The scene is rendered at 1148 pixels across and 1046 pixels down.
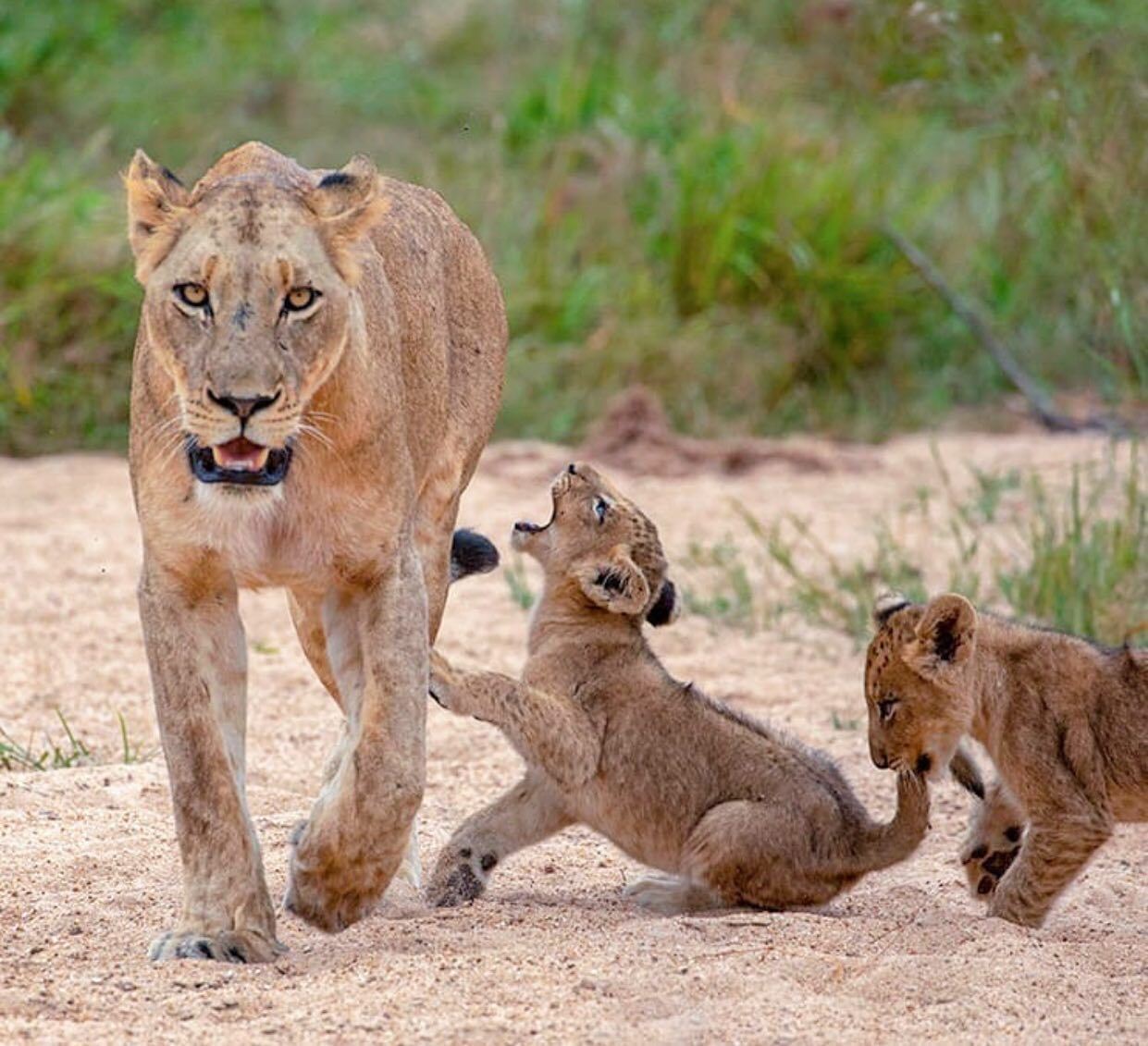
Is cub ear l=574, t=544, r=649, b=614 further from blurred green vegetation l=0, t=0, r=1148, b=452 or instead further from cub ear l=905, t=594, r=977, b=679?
blurred green vegetation l=0, t=0, r=1148, b=452

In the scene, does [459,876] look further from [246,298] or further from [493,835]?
[246,298]

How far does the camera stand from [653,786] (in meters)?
5.49

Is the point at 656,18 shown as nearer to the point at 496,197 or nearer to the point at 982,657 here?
the point at 496,197

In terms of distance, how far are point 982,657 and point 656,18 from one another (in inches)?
477

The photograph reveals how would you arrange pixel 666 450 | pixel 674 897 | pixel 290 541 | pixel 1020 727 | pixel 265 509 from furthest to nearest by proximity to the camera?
1. pixel 666 450
2. pixel 1020 727
3. pixel 674 897
4. pixel 290 541
5. pixel 265 509

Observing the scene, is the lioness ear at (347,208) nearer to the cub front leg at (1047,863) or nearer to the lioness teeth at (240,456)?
the lioness teeth at (240,456)

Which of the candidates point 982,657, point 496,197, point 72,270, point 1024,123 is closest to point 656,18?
point 496,197

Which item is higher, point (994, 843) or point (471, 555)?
point (471, 555)

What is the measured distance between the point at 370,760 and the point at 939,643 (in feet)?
4.83

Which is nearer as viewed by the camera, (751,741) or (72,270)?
(751,741)

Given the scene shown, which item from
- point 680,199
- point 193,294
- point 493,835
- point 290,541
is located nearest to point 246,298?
point 193,294

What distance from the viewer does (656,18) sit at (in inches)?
671

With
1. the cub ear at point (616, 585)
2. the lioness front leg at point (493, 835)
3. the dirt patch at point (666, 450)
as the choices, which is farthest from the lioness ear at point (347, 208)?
the dirt patch at point (666, 450)

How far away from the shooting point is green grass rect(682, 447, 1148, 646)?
766 centimetres
